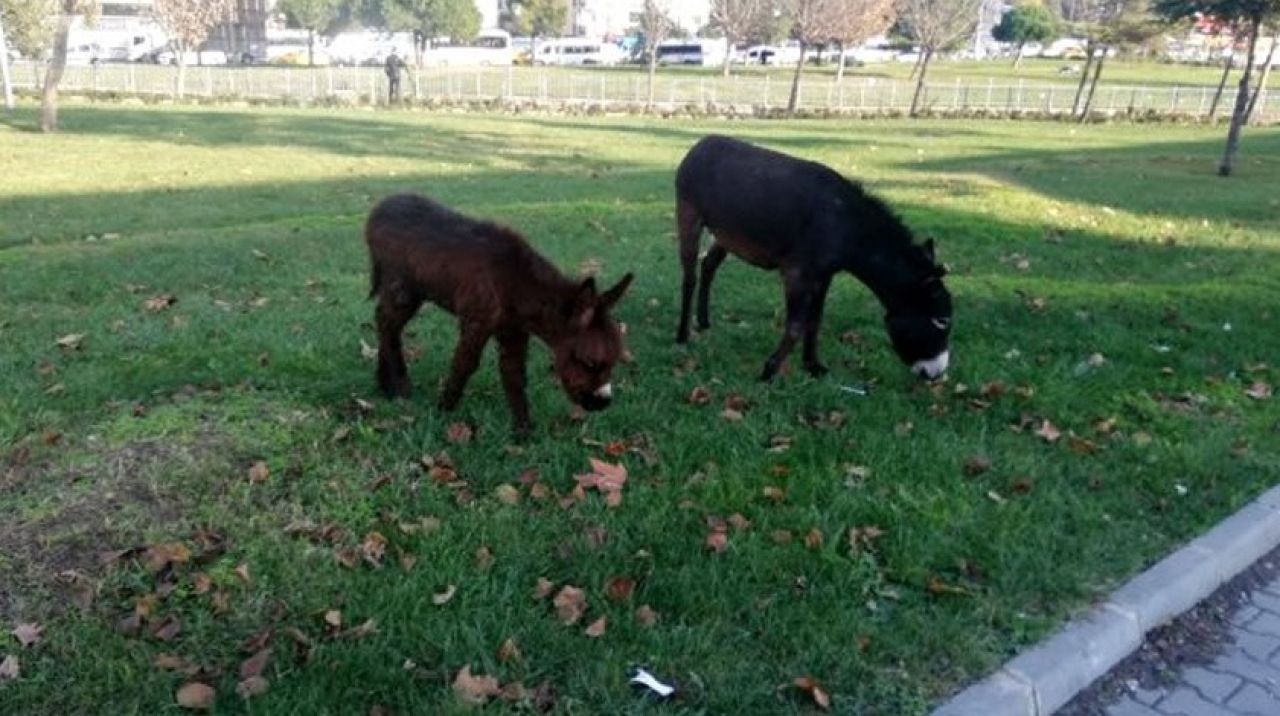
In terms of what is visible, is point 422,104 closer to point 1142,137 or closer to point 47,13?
point 47,13

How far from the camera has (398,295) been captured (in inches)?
212

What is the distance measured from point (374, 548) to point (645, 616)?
3.97 ft

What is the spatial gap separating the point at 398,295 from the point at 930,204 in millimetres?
9993

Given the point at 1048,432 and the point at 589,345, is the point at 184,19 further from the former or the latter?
the point at 1048,432

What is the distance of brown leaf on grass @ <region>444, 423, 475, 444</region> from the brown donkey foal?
0.74 ft

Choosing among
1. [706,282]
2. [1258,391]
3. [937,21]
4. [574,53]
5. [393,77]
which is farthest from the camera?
[574,53]

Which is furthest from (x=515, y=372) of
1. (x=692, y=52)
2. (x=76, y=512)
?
(x=692, y=52)

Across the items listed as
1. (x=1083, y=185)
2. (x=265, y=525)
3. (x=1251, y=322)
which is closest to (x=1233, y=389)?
(x=1251, y=322)

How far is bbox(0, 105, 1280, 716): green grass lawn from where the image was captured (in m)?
3.55

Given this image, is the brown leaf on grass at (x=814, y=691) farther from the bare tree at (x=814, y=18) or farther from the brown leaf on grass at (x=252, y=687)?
the bare tree at (x=814, y=18)

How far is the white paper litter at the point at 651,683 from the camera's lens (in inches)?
134

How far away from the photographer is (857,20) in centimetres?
4900

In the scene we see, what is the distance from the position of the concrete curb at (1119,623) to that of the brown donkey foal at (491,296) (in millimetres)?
2158

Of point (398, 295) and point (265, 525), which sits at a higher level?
point (398, 295)
